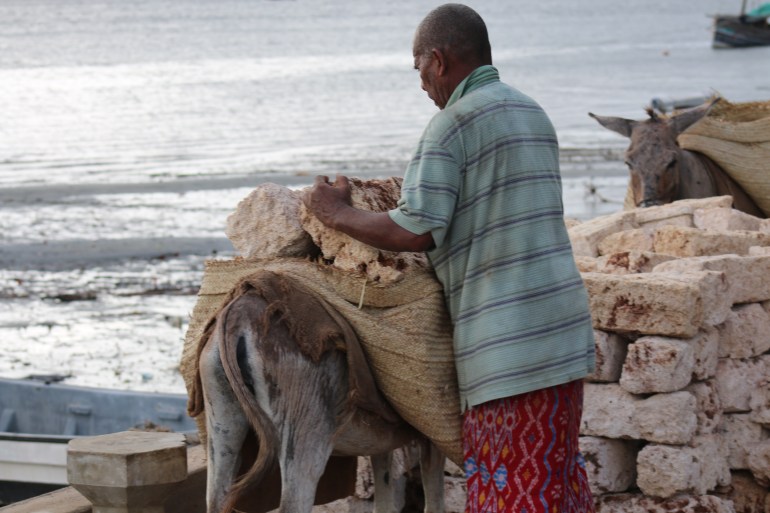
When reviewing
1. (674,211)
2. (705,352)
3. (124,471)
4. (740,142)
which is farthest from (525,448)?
(740,142)

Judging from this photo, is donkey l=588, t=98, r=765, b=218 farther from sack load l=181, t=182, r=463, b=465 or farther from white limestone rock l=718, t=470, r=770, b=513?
sack load l=181, t=182, r=463, b=465

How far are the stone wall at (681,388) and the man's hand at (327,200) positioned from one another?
1.71 meters

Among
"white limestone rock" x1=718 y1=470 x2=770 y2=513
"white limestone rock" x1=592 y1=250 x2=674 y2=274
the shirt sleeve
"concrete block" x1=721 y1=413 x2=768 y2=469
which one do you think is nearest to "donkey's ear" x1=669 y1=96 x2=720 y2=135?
"white limestone rock" x1=592 y1=250 x2=674 y2=274

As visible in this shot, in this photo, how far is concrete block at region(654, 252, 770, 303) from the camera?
229 inches

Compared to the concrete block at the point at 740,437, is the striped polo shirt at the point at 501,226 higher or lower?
higher

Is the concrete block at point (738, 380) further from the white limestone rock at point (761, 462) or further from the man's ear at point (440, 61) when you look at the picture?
the man's ear at point (440, 61)

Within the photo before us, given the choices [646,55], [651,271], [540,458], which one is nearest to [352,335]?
[540,458]

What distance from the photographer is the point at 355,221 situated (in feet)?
12.5

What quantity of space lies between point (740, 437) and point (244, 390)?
3.20 meters

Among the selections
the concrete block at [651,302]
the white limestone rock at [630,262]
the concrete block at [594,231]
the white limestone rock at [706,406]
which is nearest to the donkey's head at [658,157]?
the concrete block at [594,231]

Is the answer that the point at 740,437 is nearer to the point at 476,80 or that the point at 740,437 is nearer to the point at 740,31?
the point at 476,80

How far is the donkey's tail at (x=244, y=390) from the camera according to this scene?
362 cm

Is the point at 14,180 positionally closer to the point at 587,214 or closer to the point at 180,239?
the point at 180,239

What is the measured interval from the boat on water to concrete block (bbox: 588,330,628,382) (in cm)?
302
